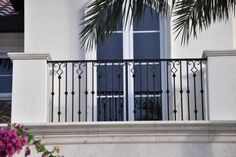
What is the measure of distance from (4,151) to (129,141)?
5.17m

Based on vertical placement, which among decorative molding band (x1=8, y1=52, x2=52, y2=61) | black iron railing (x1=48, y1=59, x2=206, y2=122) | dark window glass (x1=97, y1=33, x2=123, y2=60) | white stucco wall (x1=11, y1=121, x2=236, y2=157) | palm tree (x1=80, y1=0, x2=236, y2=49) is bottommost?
white stucco wall (x1=11, y1=121, x2=236, y2=157)

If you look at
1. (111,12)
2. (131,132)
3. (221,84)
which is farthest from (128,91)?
(111,12)

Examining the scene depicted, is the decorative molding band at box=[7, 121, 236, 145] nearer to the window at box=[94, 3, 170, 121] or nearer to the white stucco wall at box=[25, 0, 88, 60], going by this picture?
the window at box=[94, 3, 170, 121]

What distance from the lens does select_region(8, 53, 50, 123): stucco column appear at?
10562mm

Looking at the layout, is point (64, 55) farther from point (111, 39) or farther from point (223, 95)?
point (223, 95)

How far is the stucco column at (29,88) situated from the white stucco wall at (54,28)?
1489 mm

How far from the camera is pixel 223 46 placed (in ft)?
39.8

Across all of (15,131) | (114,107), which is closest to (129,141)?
(114,107)

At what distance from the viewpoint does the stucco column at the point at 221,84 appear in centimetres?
1051

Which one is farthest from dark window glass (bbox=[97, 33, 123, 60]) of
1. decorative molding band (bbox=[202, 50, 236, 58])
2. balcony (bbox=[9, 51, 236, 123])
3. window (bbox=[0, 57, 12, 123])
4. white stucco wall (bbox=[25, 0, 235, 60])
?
window (bbox=[0, 57, 12, 123])

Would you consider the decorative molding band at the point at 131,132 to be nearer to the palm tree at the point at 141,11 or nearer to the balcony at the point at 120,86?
the balcony at the point at 120,86

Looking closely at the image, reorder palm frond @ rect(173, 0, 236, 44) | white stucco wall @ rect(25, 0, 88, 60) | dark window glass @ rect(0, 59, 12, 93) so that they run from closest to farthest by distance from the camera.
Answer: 1. palm frond @ rect(173, 0, 236, 44)
2. white stucco wall @ rect(25, 0, 88, 60)
3. dark window glass @ rect(0, 59, 12, 93)

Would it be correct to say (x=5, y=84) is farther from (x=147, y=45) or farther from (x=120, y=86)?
(x=147, y=45)

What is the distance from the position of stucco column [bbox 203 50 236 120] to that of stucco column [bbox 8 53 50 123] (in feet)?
9.84
